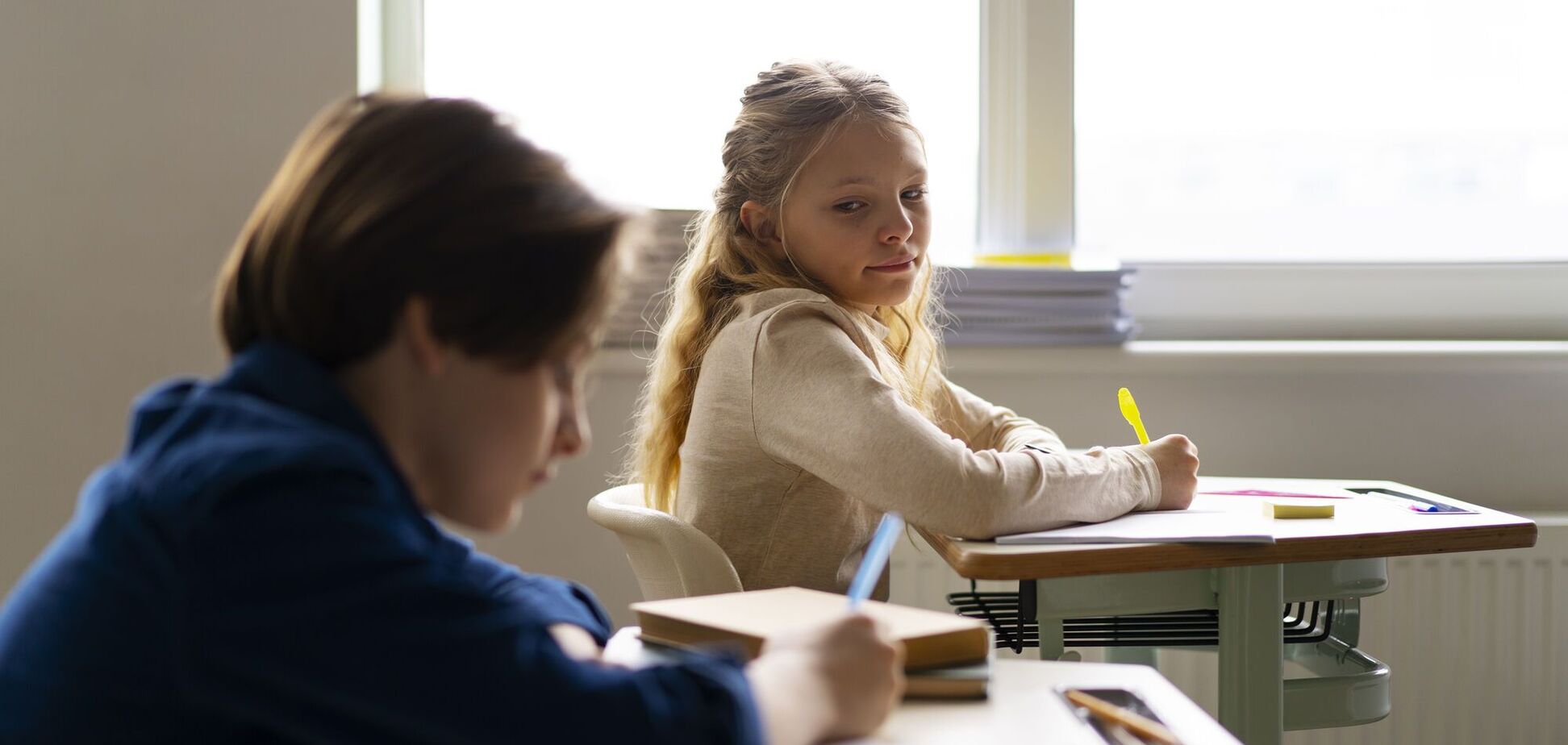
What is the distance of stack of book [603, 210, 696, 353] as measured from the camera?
2.28 m

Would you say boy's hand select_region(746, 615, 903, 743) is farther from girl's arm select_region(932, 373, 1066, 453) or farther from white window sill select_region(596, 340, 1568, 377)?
white window sill select_region(596, 340, 1568, 377)

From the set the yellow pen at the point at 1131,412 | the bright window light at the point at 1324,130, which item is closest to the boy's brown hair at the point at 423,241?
the yellow pen at the point at 1131,412

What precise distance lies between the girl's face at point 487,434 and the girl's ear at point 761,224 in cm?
97

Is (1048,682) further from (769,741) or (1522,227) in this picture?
(1522,227)

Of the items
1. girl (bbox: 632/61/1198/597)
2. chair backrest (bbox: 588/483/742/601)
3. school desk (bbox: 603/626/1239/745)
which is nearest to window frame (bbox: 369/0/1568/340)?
girl (bbox: 632/61/1198/597)

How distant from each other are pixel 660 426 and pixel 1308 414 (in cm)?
127

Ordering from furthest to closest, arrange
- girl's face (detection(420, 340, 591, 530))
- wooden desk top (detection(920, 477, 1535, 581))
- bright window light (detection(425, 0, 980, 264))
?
bright window light (detection(425, 0, 980, 264)), wooden desk top (detection(920, 477, 1535, 581)), girl's face (detection(420, 340, 591, 530))

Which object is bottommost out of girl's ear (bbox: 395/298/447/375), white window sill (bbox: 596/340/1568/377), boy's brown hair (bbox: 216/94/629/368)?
white window sill (bbox: 596/340/1568/377)

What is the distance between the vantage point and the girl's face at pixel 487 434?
686mm

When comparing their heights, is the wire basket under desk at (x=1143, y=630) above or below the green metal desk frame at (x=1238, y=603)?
below

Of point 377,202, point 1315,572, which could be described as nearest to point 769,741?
point 377,202

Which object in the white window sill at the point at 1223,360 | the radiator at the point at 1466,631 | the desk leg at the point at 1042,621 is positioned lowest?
the radiator at the point at 1466,631

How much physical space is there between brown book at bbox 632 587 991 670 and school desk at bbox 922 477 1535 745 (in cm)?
38

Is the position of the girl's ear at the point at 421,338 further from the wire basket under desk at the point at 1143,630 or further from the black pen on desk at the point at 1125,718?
the wire basket under desk at the point at 1143,630
